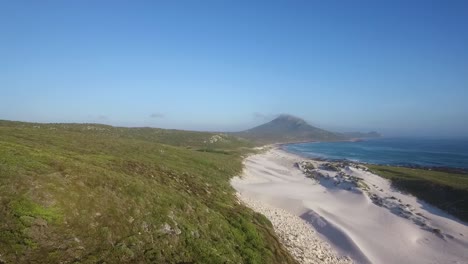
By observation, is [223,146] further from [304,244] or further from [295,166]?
[304,244]

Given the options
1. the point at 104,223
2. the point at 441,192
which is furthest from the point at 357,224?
the point at 104,223

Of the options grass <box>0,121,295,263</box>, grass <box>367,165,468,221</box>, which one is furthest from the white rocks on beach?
grass <box>367,165,468,221</box>

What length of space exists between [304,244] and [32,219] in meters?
21.3

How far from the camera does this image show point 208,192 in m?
32.4

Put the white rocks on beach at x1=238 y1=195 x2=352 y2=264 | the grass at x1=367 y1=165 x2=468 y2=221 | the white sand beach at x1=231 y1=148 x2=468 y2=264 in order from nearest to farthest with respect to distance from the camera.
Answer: the white rocks on beach at x1=238 y1=195 x2=352 y2=264, the white sand beach at x1=231 y1=148 x2=468 y2=264, the grass at x1=367 y1=165 x2=468 y2=221

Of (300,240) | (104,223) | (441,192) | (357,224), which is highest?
(104,223)

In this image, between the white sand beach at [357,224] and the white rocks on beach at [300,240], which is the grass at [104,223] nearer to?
the white rocks on beach at [300,240]

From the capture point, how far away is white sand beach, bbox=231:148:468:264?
28.1 metres

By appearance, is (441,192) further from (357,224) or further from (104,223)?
(104,223)

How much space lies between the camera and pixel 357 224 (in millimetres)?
36875

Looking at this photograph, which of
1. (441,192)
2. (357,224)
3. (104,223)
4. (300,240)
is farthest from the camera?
(441,192)

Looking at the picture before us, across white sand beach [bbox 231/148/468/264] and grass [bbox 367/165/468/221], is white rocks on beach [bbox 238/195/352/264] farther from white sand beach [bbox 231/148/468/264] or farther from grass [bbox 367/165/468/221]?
grass [bbox 367/165/468/221]

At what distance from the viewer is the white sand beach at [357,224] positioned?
28.1 metres

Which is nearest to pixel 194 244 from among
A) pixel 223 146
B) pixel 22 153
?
pixel 22 153
